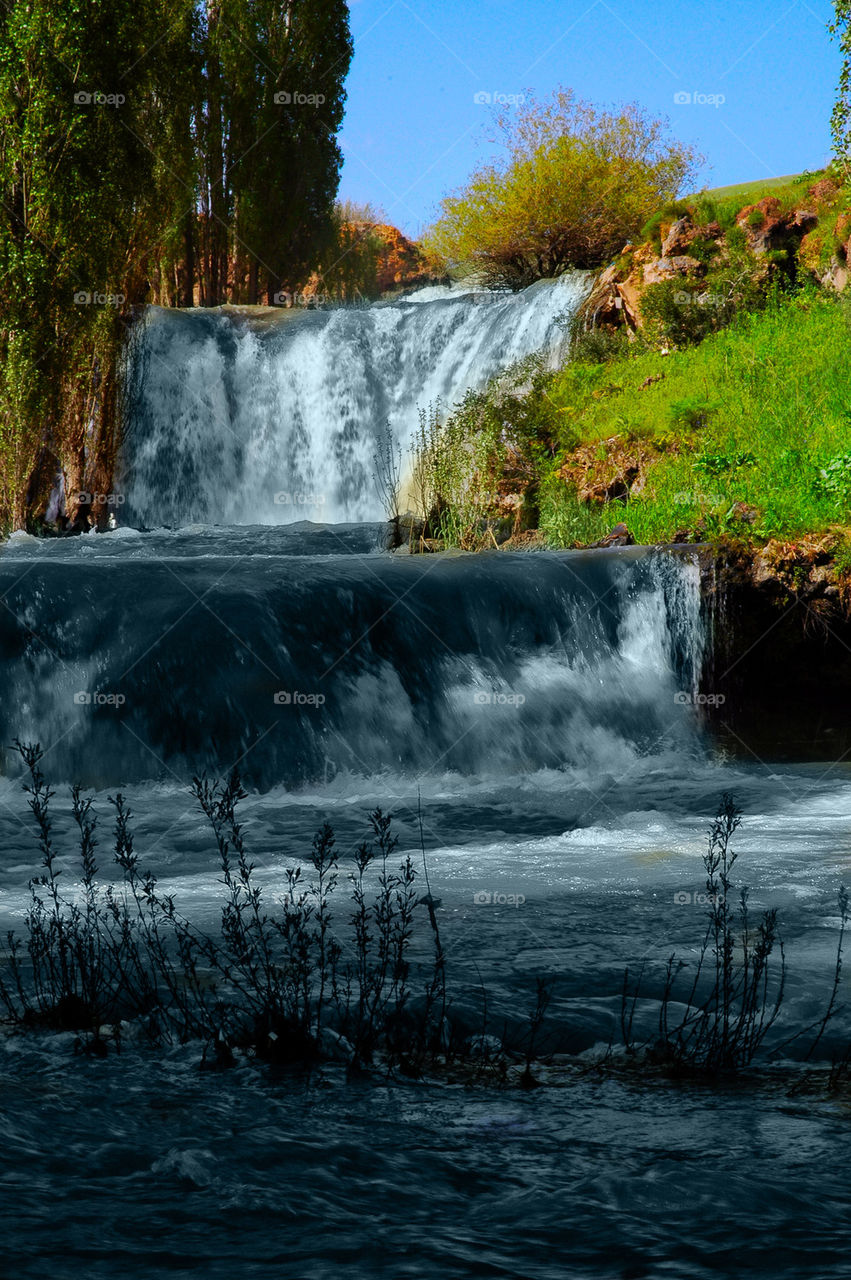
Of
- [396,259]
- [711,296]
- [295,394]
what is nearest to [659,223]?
[711,296]

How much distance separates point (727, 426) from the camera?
13648 millimetres

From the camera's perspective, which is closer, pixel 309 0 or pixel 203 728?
pixel 203 728

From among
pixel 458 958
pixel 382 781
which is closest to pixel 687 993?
pixel 458 958

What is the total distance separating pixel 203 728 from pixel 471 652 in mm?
2448

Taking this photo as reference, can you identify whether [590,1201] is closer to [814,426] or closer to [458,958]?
[458,958]

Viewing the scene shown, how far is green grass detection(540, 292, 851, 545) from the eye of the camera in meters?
11.6

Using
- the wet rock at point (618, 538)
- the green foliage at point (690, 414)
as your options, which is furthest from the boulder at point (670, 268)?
the wet rock at point (618, 538)

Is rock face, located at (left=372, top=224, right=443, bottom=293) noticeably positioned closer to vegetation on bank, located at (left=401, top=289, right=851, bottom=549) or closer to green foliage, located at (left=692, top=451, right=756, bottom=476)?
vegetation on bank, located at (left=401, top=289, right=851, bottom=549)

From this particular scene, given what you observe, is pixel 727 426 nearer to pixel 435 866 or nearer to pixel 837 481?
pixel 837 481

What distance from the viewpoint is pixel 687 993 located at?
13.4 ft

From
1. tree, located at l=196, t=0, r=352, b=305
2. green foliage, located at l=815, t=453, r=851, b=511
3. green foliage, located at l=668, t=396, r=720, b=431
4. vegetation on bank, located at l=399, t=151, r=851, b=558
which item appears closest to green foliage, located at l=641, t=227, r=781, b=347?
vegetation on bank, located at l=399, t=151, r=851, b=558

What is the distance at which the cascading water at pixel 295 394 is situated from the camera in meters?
18.8

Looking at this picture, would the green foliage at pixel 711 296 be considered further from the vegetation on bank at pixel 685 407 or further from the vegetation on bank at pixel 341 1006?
the vegetation on bank at pixel 341 1006

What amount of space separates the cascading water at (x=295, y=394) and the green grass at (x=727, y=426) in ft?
8.99
